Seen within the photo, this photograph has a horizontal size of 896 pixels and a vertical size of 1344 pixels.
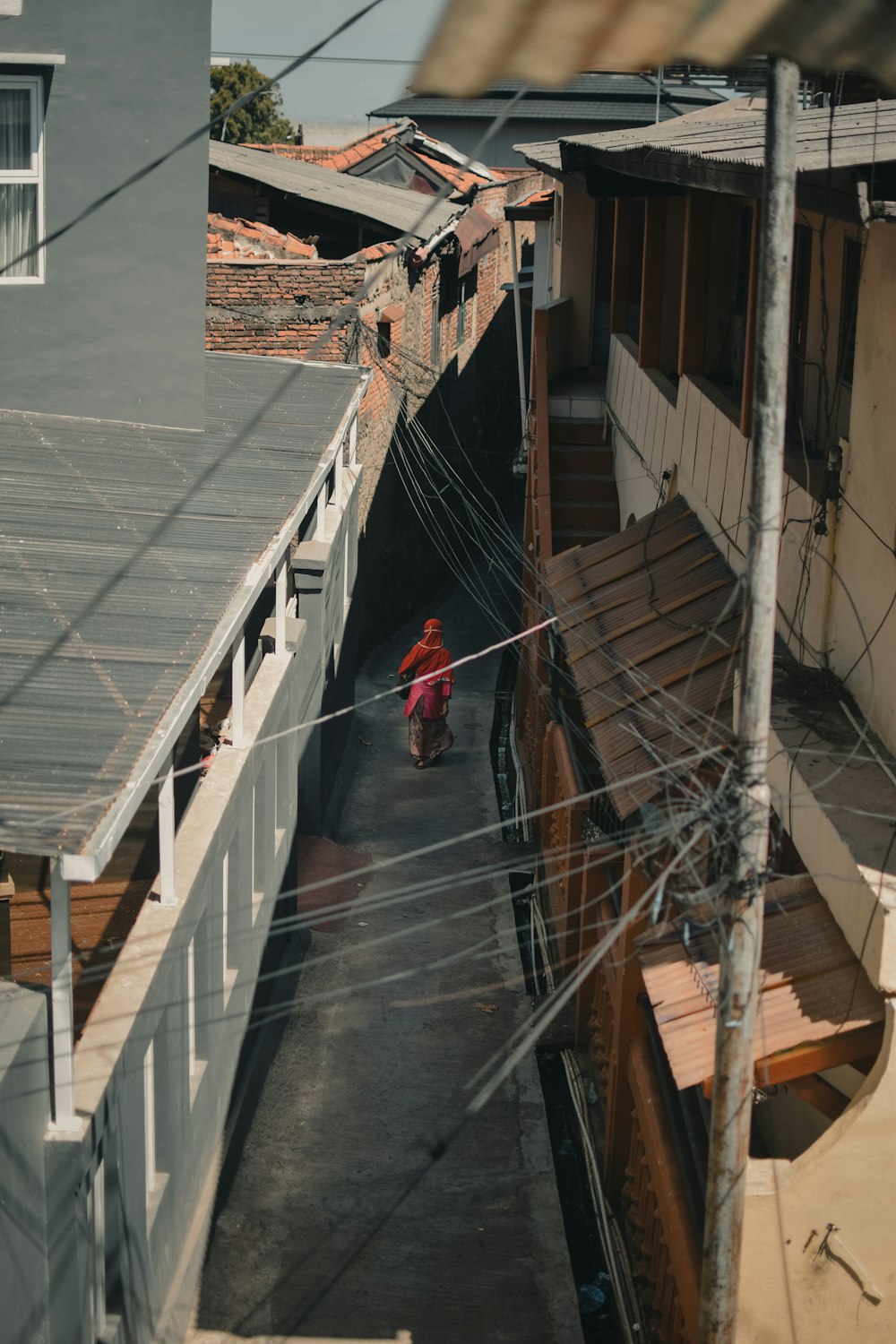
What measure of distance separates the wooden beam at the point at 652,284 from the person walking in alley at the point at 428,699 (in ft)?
12.6

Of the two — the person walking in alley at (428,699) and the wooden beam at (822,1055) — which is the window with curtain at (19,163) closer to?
the person walking in alley at (428,699)

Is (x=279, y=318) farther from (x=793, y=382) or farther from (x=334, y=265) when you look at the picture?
(x=793, y=382)

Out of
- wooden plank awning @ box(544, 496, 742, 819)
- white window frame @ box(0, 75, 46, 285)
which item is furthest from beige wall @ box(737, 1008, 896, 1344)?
white window frame @ box(0, 75, 46, 285)

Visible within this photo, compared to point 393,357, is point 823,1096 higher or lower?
lower

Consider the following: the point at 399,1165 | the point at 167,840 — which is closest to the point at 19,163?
the point at 167,840

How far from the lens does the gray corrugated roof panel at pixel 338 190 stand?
1920 cm

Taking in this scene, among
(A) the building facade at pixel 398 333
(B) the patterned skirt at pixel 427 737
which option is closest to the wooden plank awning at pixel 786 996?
(A) the building facade at pixel 398 333

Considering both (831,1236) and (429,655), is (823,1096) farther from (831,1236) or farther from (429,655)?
(429,655)

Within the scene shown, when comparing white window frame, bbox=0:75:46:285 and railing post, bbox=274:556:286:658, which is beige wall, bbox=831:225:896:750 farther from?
white window frame, bbox=0:75:46:285

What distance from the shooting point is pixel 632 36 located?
4879 millimetres

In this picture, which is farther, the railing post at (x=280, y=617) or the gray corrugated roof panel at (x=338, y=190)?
the gray corrugated roof panel at (x=338, y=190)

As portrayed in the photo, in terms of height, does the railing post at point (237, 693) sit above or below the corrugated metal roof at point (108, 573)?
below

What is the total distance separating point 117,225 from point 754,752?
835 cm

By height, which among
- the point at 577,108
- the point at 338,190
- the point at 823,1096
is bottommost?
the point at 823,1096
